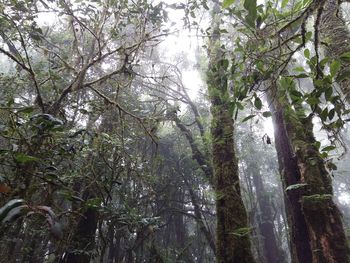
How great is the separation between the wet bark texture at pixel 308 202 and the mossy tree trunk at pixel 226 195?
1.80 feet

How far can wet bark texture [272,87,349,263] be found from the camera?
2.64 m

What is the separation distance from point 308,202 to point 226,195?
2.99 ft

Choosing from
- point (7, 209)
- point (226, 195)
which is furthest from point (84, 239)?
point (7, 209)

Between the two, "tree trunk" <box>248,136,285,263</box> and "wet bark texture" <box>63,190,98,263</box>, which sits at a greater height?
"tree trunk" <box>248,136,285,263</box>

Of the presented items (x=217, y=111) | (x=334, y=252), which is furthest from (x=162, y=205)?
(x=334, y=252)

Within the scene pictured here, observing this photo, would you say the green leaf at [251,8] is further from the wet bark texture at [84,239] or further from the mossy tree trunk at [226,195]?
the wet bark texture at [84,239]

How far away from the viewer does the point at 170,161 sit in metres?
9.48

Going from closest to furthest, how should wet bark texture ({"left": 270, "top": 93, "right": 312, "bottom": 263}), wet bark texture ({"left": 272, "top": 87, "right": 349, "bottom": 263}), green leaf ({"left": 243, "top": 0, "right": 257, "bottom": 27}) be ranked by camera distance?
1. green leaf ({"left": 243, "top": 0, "right": 257, "bottom": 27})
2. wet bark texture ({"left": 272, "top": 87, "right": 349, "bottom": 263})
3. wet bark texture ({"left": 270, "top": 93, "right": 312, "bottom": 263})

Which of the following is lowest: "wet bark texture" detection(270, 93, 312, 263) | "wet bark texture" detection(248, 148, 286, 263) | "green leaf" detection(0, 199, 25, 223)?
"green leaf" detection(0, 199, 25, 223)

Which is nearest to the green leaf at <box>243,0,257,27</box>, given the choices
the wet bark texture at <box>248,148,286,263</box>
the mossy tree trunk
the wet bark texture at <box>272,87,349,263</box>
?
the wet bark texture at <box>272,87,349,263</box>

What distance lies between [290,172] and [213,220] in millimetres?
6489

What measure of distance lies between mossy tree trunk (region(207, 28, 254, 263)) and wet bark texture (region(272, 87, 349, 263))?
0.55 metres

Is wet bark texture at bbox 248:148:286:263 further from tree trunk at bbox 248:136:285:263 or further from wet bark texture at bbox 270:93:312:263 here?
wet bark texture at bbox 270:93:312:263

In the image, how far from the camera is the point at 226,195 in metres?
3.49
